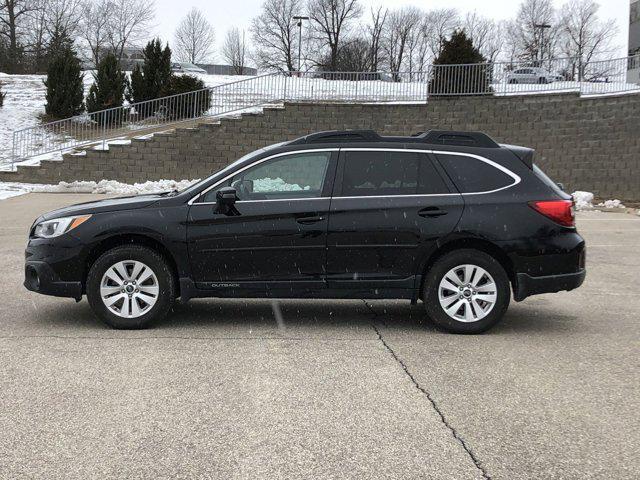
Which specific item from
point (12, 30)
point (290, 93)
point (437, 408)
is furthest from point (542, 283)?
point (12, 30)

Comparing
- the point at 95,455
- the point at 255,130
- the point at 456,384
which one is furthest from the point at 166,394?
the point at 255,130

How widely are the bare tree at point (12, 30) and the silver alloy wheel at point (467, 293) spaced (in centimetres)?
4806

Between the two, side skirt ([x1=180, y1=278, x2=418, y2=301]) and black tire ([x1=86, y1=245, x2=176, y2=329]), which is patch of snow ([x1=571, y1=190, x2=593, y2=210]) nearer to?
side skirt ([x1=180, y1=278, x2=418, y2=301])

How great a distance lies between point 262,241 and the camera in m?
6.53

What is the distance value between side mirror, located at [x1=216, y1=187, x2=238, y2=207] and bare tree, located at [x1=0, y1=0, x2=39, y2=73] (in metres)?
47.0

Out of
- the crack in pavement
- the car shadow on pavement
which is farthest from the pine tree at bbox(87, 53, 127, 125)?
the crack in pavement

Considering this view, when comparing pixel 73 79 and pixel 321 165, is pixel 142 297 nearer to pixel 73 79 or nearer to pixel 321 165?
pixel 321 165

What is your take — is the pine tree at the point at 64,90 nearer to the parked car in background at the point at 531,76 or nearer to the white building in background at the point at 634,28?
the parked car in background at the point at 531,76

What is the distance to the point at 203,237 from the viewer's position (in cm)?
652

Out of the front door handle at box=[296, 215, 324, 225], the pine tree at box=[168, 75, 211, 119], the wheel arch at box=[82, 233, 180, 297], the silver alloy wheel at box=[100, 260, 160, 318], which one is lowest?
the silver alloy wheel at box=[100, 260, 160, 318]

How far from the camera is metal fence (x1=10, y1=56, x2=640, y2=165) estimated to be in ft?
86.5

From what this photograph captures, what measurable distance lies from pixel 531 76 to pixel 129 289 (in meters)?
22.7

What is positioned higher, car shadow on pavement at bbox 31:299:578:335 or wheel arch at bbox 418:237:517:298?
wheel arch at bbox 418:237:517:298

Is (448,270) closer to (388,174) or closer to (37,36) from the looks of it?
(388,174)
